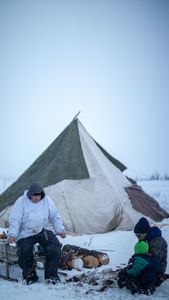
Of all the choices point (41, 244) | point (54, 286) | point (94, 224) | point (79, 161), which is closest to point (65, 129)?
point (79, 161)

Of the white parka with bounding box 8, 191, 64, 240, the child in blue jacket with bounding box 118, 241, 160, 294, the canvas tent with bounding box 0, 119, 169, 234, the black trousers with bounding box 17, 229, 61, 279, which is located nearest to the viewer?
the child in blue jacket with bounding box 118, 241, 160, 294

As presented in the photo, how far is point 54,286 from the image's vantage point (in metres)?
4.11

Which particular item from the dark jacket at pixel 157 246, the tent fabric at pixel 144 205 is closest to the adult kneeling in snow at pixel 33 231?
the dark jacket at pixel 157 246

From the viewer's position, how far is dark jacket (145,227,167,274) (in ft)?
13.8

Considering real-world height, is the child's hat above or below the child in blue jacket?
above

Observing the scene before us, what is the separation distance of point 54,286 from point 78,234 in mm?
4269

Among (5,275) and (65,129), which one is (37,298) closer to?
(5,275)

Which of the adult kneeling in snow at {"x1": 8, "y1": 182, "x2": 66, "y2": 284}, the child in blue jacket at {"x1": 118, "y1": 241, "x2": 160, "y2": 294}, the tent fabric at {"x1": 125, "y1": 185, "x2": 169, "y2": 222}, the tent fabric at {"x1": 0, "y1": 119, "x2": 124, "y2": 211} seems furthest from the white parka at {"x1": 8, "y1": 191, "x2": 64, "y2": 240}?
the tent fabric at {"x1": 125, "y1": 185, "x2": 169, "y2": 222}

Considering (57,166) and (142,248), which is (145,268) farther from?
(57,166)

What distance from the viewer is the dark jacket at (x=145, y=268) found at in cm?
402

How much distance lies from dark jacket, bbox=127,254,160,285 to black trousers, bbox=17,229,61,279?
1016 millimetres

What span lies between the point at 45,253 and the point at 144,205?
554 cm

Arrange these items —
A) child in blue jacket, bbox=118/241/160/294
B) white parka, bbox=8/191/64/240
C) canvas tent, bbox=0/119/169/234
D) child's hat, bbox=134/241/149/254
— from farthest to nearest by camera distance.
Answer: canvas tent, bbox=0/119/169/234
white parka, bbox=8/191/64/240
child's hat, bbox=134/241/149/254
child in blue jacket, bbox=118/241/160/294

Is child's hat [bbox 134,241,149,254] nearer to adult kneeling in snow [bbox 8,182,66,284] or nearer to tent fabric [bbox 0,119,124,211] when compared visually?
adult kneeling in snow [bbox 8,182,66,284]
